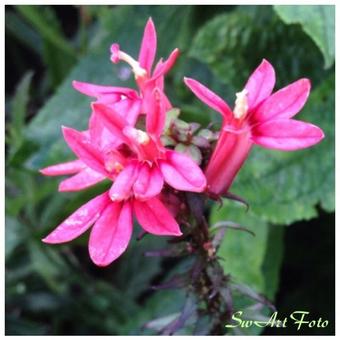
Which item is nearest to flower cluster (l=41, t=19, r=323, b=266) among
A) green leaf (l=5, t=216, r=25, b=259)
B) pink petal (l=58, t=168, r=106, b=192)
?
pink petal (l=58, t=168, r=106, b=192)

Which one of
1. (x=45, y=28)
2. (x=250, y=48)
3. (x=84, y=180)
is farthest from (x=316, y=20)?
(x=45, y=28)

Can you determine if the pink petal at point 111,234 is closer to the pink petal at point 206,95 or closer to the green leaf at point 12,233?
the pink petal at point 206,95

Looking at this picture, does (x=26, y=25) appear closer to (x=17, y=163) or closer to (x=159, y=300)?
(x=17, y=163)

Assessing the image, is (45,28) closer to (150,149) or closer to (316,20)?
(316,20)

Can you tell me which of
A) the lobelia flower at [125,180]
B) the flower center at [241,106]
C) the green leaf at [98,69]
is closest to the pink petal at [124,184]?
the lobelia flower at [125,180]

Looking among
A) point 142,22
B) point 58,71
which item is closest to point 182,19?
point 142,22

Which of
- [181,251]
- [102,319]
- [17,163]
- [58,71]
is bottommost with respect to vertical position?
[102,319]
